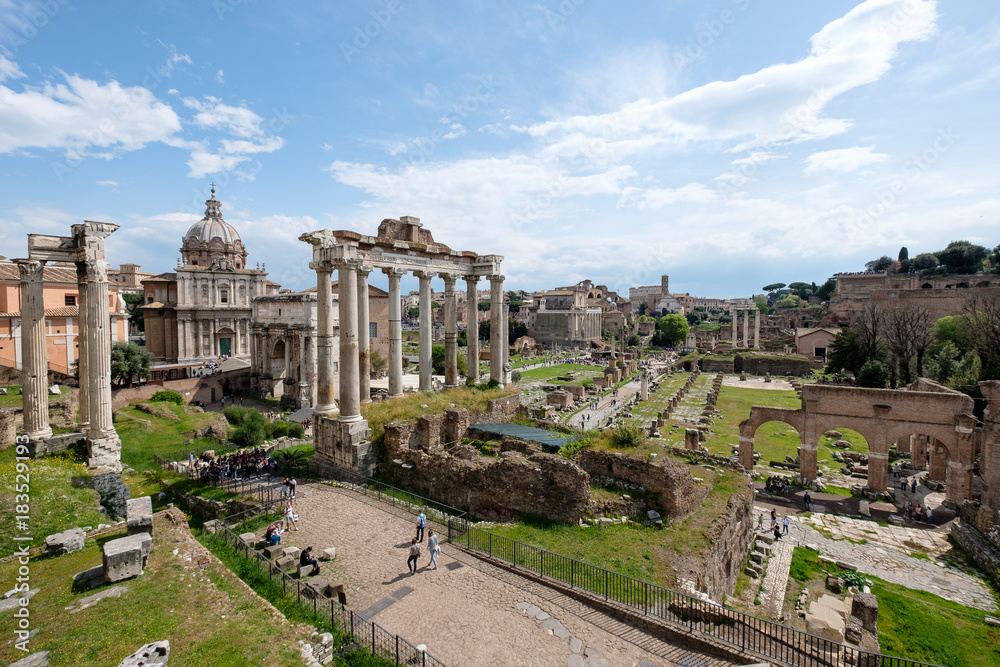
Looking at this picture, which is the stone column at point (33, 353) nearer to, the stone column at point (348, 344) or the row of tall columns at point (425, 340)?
the stone column at point (348, 344)

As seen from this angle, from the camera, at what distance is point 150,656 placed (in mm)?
5883

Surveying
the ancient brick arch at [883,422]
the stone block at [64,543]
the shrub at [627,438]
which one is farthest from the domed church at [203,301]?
the ancient brick arch at [883,422]

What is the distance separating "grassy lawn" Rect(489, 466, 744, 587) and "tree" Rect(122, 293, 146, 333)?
6518 cm

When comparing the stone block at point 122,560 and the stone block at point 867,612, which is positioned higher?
the stone block at point 122,560

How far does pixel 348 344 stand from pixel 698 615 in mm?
11622

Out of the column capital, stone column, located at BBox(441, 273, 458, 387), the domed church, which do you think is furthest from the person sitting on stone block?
the domed church

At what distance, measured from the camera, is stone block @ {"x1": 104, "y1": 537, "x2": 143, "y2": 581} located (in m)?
8.00

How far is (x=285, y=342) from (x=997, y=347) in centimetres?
5090

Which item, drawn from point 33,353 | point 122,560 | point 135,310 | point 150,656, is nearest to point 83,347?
point 33,353

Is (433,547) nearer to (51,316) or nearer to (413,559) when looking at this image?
(413,559)

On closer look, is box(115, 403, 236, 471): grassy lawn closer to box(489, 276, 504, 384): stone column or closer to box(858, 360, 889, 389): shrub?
box(489, 276, 504, 384): stone column

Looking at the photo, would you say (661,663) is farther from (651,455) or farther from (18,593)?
(18,593)

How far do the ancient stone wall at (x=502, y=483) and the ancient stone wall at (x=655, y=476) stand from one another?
75.4 inches

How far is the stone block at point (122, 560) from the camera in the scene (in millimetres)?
7996
